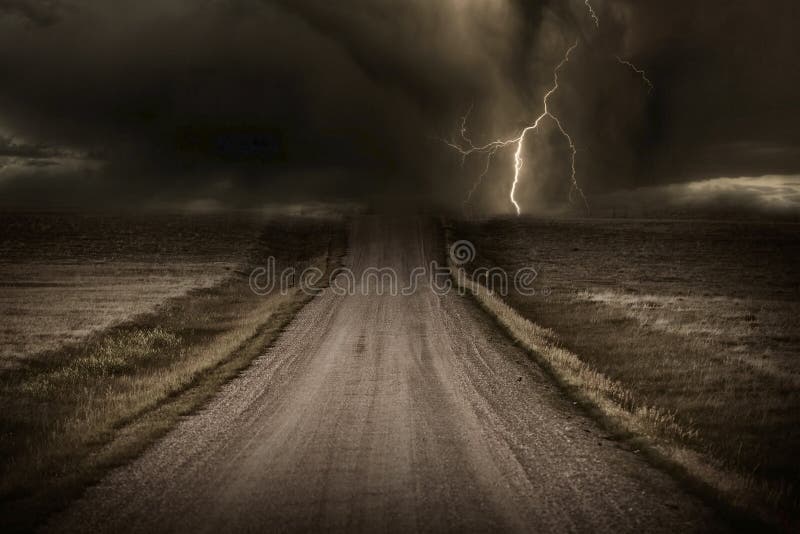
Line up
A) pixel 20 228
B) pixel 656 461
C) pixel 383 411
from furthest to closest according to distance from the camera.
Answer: pixel 20 228, pixel 383 411, pixel 656 461

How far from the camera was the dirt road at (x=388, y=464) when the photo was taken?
5.00 m

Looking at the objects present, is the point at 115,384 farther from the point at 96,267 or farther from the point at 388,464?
the point at 96,267

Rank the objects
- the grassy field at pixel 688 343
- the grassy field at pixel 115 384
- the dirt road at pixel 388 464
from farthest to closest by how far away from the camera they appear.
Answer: the grassy field at pixel 688 343, the grassy field at pixel 115 384, the dirt road at pixel 388 464

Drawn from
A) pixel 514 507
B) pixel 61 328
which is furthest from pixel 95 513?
pixel 61 328

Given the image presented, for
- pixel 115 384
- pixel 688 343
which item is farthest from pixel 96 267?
pixel 688 343

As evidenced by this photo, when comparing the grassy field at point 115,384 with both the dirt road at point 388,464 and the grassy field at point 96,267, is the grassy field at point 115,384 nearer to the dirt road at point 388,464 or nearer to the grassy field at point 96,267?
the dirt road at point 388,464

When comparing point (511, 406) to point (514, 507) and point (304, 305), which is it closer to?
point (514, 507)

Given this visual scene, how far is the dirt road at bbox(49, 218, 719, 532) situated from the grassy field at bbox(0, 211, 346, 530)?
0.44 metres

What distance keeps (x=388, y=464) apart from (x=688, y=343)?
38.5 ft

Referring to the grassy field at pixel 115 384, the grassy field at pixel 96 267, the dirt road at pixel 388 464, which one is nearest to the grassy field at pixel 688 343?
the dirt road at pixel 388 464

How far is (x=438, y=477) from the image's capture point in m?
5.95

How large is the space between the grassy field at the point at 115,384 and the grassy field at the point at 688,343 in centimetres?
682

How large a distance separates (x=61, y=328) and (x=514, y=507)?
16808mm

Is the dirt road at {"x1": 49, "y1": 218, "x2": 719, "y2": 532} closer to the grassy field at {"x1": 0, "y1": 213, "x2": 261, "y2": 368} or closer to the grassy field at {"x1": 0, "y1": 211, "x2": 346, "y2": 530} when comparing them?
the grassy field at {"x1": 0, "y1": 211, "x2": 346, "y2": 530}
